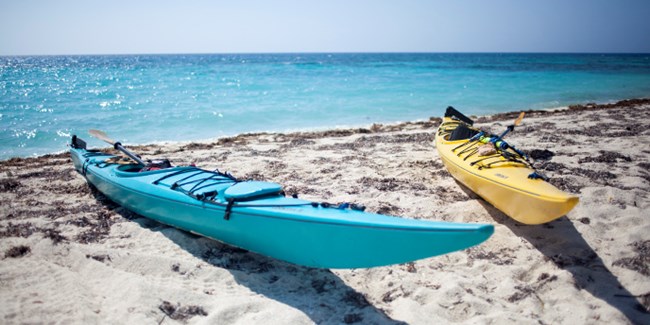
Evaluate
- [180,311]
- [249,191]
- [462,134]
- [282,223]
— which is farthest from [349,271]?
[462,134]

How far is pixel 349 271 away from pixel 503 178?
5.98ft

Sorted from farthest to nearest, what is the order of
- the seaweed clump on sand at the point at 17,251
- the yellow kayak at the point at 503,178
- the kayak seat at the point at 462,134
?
the kayak seat at the point at 462,134, the seaweed clump on sand at the point at 17,251, the yellow kayak at the point at 503,178

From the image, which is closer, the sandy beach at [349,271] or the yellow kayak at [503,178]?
the sandy beach at [349,271]

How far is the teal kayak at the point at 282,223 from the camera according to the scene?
2289mm

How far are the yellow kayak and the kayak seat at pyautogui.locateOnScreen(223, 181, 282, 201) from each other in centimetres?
223

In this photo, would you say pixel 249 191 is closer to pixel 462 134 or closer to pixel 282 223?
pixel 282 223

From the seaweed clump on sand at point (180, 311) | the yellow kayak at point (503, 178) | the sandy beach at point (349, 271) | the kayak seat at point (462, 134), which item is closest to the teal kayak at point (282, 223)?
the sandy beach at point (349, 271)

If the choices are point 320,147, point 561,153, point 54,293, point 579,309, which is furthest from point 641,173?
point 54,293

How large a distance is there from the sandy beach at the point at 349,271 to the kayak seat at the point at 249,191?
2.16 feet

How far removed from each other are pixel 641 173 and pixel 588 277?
3.02 m

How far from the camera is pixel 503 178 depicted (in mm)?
3580

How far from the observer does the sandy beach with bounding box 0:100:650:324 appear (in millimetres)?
2623

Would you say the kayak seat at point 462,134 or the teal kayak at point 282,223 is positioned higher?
the kayak seat at point 462,134

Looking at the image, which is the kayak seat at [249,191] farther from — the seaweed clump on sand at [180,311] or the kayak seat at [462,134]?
the kayak seat at [462,134]
